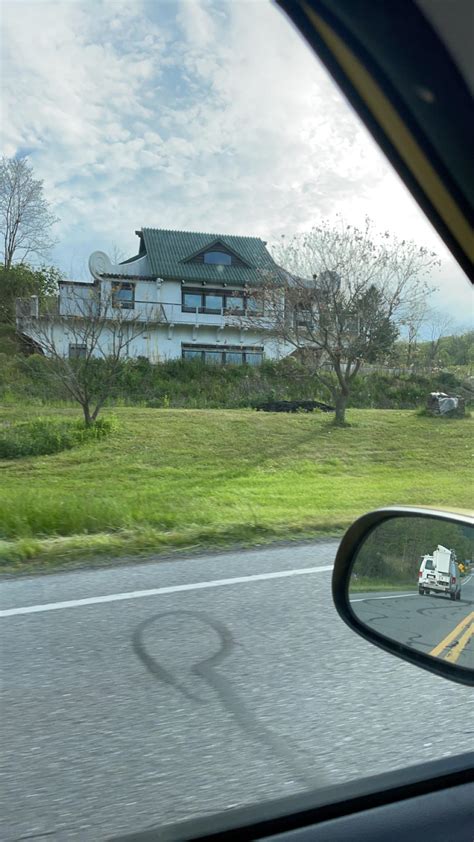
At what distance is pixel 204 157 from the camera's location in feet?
9.75

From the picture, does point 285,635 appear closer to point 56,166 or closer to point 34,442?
point 56,166

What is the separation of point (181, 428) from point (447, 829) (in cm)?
748

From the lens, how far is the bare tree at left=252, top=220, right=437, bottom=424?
23.6ft

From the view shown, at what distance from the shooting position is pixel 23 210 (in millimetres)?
3750

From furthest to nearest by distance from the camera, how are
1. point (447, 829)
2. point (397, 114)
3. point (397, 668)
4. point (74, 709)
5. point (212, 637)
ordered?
1. point (212, 637)
2. point (397, 668)
3. point (74, 709)
4. point (397, 114)
5. point (447, 829)

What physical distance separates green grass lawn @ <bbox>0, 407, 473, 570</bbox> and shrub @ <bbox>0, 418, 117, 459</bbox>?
10 cm

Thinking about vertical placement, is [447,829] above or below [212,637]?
above

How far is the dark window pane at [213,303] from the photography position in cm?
770

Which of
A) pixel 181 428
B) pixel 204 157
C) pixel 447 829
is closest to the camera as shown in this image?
pixel 447 829

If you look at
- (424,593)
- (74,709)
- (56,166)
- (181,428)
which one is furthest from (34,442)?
(424,593)

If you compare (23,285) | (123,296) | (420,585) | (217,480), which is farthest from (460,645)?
(123,296)

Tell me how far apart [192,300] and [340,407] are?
2218mm

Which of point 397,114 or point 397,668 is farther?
point 397,668

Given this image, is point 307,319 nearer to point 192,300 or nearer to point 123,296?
point 192,300
